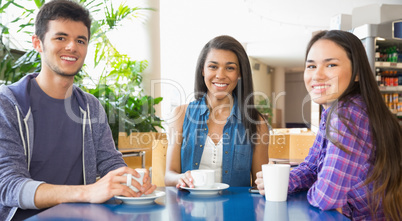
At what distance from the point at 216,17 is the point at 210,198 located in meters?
8.53

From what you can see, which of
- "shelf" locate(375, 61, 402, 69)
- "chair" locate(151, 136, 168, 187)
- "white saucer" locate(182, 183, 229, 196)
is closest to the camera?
"white saucer" locate(182, 183, 229, 196)

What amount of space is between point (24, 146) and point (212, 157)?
0.92m

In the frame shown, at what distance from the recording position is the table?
36.8 inches

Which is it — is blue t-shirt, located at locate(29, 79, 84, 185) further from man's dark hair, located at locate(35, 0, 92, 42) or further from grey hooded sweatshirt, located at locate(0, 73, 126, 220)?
man's dark hair, located at locate(35, 0, 92, 42)

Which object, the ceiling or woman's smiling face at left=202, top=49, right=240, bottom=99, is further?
the ceiling

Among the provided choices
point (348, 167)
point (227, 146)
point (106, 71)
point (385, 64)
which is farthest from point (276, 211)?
point (385, 64)

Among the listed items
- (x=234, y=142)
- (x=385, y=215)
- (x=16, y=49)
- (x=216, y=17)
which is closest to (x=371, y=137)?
(x=385, y=215)

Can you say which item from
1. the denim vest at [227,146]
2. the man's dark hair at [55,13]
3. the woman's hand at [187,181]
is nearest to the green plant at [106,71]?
the man's dark hair at [55,13]

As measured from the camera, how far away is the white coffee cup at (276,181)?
1113 millimetres

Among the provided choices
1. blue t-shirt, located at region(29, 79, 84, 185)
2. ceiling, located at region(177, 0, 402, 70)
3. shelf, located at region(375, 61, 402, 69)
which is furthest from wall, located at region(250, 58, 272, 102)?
blue t-shirt, located at region(29, 79, 84, 185)

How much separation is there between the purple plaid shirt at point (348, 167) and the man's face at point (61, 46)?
1.10 m

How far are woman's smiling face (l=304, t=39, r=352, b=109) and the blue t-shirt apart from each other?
997mm

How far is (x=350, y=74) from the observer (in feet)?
4.25

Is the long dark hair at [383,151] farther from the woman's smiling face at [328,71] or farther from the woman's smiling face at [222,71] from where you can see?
the woman's smiling face at [222,71]
